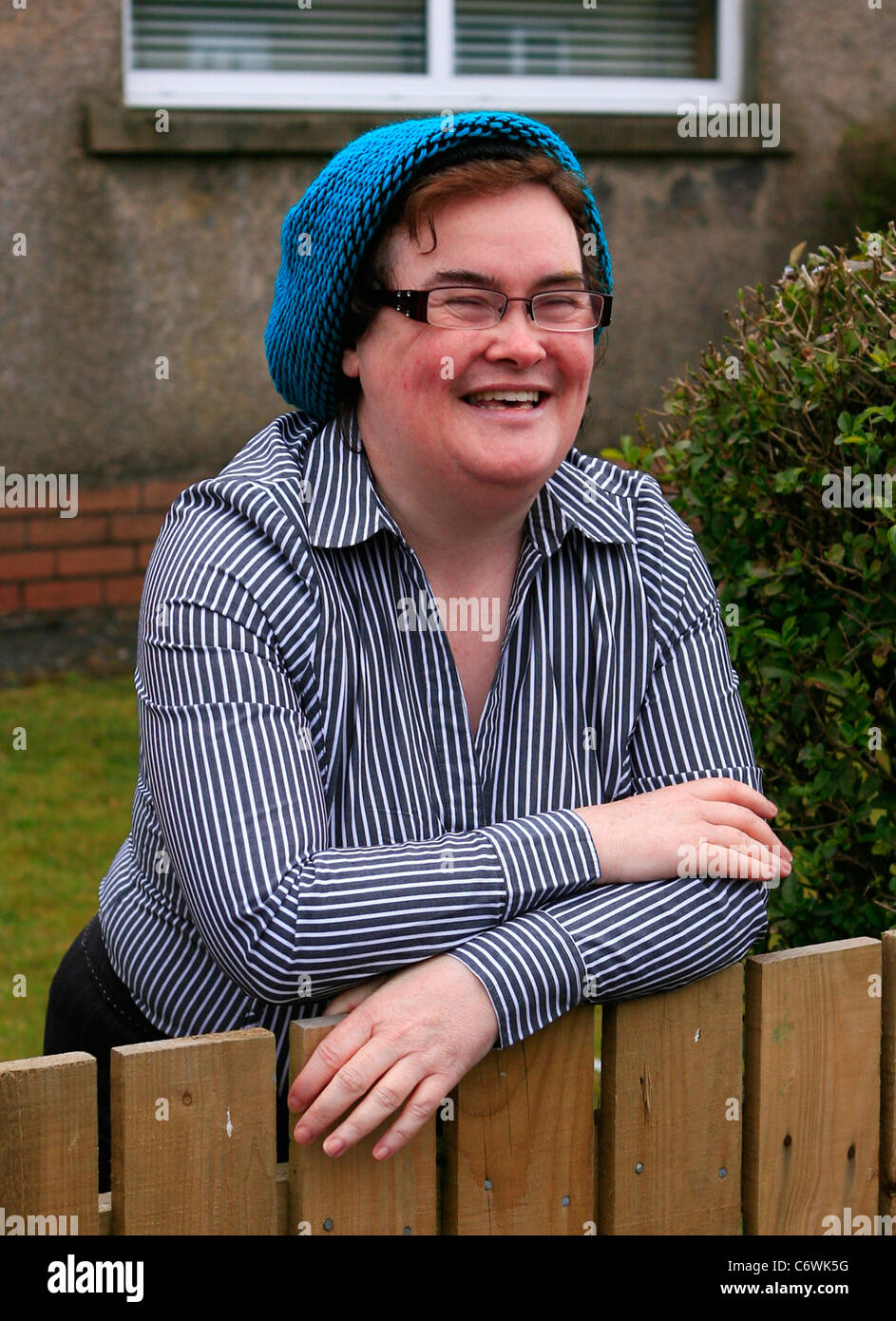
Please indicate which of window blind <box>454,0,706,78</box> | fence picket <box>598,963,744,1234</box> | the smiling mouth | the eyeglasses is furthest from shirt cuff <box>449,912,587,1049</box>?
window blind <box>454,0,706,78</box>

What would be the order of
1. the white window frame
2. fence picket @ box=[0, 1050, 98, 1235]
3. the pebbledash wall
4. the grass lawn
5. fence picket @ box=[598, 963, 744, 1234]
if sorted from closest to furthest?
fence picket @ box=[0, 1050, 98, 1235] → fence picket @ box=[598, 963, 744, 1234] → the grass lawn → the pebbledash wall → the white window frame

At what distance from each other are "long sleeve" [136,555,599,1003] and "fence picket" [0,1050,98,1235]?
29 cm

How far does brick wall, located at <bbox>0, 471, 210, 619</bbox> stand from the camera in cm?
668

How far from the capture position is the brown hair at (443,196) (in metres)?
2.13

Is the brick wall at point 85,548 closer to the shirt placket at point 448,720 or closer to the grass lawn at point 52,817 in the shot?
the grass lawn at point 52,817

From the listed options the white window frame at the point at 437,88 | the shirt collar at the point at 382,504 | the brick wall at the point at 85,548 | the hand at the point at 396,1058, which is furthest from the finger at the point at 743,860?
the white window frame at the point at 437,88

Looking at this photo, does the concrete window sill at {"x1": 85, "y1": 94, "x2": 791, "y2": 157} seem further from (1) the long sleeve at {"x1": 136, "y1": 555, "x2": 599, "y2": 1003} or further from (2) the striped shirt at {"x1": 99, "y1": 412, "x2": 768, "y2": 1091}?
(1) the long sleeve at {"x1": 136, "y1": 555, "x2": 599, "y2": 1003}

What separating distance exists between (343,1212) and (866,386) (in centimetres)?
165

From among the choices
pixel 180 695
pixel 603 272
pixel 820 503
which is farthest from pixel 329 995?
pixel 820 503

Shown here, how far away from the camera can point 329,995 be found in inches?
77.3

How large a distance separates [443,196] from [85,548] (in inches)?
195

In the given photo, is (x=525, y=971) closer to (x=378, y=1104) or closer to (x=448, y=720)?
(x=378, y=1104)

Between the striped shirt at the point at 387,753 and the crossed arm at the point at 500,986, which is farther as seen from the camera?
the striped shirt at the point at 387,753
